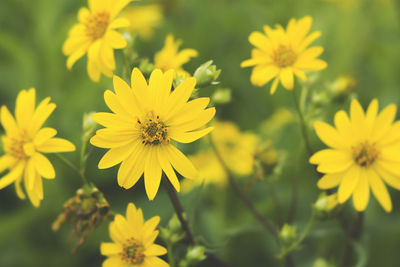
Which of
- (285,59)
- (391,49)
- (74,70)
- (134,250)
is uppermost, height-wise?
(74,70)

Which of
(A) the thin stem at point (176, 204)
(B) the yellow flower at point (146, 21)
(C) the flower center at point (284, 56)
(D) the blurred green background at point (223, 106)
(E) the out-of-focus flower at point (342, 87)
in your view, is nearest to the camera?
(A) the thin stem at point (176, 204)

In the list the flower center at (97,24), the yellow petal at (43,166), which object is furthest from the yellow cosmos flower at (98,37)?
the yellow petal at (43,166)

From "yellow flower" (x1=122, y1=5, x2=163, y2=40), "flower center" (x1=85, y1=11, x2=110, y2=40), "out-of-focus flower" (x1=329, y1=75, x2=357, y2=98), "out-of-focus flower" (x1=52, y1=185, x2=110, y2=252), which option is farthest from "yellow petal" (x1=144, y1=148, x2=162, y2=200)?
"yellow flower" (x1=122, y1=5, x2=163, y2=40)

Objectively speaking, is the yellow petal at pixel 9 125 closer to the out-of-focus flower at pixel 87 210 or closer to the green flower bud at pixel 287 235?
the out-of-focus flower at pixel 87 210

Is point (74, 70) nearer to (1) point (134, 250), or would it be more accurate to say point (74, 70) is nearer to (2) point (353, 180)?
(1) point (134, 250)

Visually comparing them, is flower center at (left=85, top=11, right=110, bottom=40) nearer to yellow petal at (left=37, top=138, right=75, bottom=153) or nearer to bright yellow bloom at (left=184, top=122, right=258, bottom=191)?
yellow petal at (left=37, top=138, right=75, bottom=153)

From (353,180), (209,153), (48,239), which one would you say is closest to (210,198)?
(209,153)
